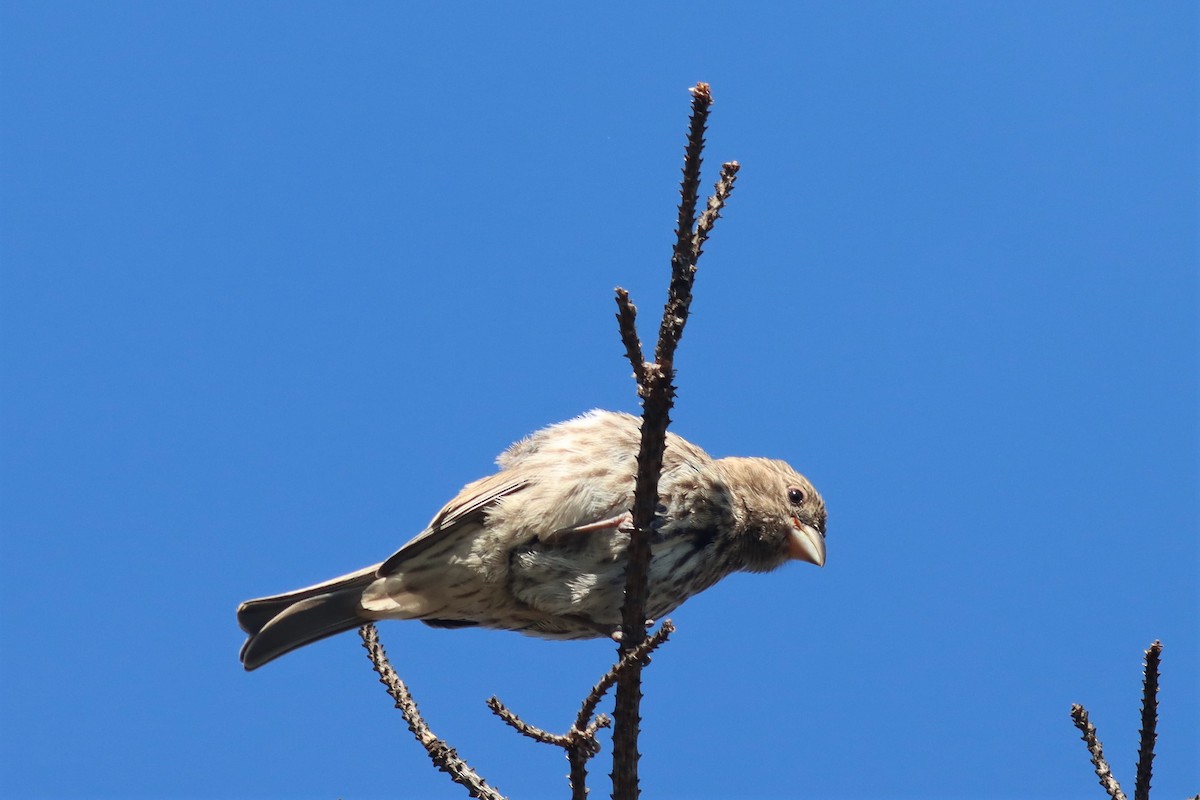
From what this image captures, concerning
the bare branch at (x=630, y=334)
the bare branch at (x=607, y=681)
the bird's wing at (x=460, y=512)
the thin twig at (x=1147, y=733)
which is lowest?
the thin twig at (x=1147, y=733)

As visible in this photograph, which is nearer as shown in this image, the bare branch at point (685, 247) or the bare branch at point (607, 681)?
the bare branch at point (685, 247)

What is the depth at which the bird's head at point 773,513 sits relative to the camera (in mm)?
5199

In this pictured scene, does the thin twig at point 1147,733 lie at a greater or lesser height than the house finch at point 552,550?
lesser

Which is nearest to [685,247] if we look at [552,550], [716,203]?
[716,203]

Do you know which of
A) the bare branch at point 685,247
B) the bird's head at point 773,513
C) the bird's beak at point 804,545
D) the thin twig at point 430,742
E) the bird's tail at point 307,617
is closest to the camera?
the bare branch at point 685,247

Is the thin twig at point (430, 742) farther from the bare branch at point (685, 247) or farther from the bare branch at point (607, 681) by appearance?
the bare branch at point (685, 247)

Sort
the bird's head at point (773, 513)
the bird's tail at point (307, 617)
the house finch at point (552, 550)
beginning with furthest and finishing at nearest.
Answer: the bird's head at point (773, 513), the bird's tail at point (307, 617), the house finch at point (552, 550)

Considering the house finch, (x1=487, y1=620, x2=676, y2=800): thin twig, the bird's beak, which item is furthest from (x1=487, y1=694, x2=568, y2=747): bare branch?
the bird's beak

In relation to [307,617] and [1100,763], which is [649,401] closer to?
[1100,763]

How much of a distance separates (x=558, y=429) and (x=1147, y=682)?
8.91 ft

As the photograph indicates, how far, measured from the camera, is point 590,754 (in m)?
3.57

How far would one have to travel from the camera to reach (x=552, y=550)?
15.2ft

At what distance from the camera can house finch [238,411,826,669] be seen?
4.60 metres

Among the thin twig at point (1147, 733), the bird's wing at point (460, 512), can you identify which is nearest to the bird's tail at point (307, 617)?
the bird's wing at point (460, 512)
